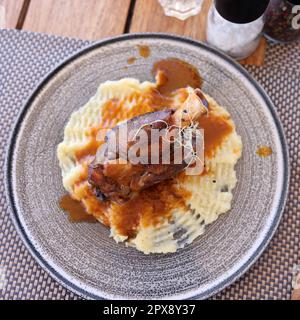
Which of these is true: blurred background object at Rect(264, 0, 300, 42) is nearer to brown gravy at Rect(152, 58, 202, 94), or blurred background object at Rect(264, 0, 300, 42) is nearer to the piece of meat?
brown gravy at Rect(152, 58, 202, 94)

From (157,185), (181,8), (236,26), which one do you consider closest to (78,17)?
(181,8)

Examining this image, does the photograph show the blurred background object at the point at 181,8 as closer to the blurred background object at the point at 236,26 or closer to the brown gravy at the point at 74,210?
the blurred background object at the point at 236,26

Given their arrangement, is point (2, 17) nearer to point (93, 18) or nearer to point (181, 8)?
point (93, 18)

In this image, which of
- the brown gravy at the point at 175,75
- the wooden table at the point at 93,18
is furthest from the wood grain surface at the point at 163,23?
the brown gravy at the point at 175,75

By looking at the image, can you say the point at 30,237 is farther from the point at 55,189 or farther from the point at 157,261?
the point at 157,261

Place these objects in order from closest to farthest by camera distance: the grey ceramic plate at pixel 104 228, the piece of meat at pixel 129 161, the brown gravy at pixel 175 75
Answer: the piece of meat at pixel 129 161
the grey ceramic plate at pixel 104 228
the brown gravy at pixel 175 75
